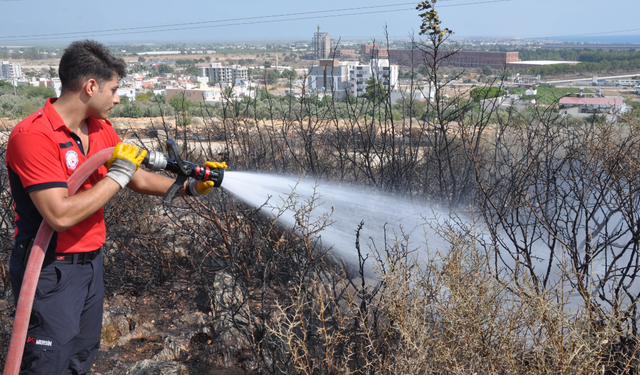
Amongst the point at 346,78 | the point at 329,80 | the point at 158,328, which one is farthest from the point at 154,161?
the point at 346,78

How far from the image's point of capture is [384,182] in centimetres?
543

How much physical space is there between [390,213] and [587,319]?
294 centimetres

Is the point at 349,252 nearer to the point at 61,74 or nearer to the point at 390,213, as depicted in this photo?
the point at 390,213

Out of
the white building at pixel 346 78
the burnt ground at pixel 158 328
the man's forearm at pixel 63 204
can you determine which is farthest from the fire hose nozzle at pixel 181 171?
the white building at pixel 346 78

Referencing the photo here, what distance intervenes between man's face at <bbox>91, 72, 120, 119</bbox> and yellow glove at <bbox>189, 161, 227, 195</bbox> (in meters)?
0.57

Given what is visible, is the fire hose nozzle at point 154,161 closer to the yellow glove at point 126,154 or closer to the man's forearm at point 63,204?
the yellow glove at point 126,154

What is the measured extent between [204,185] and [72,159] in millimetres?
674

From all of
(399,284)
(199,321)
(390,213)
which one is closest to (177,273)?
(199,321)

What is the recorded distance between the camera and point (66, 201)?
188 cm

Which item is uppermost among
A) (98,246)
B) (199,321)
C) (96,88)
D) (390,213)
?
(96,88)

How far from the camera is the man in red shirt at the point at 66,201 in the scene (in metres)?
1.89

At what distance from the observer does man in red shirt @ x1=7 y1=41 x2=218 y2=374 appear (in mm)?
1889

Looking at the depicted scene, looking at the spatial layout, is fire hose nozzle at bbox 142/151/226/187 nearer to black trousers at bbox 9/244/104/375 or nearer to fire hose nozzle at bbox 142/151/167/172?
fire hose nozzle at bbox 142/151/167/172

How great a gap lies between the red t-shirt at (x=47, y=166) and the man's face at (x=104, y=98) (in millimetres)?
151
